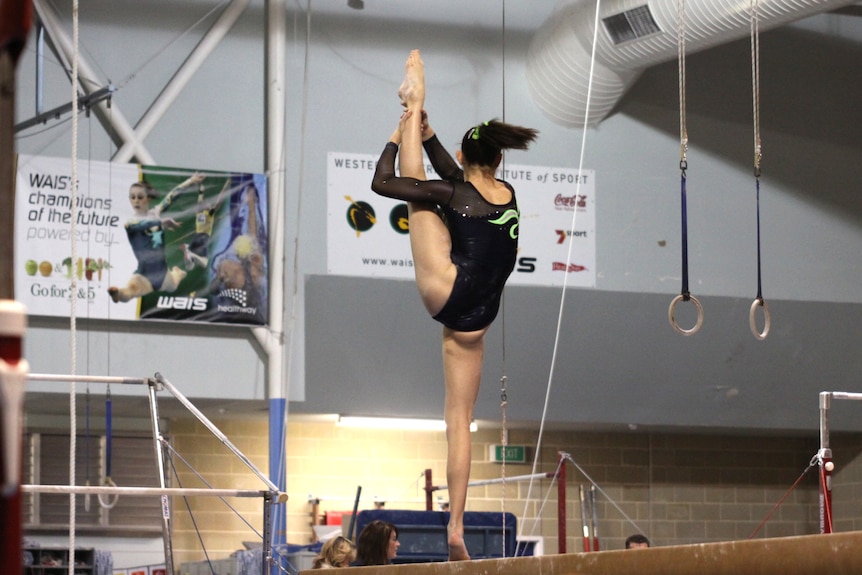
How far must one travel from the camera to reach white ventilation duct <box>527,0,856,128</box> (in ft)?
27.8

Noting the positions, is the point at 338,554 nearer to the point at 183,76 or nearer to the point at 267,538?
the point at 267,538

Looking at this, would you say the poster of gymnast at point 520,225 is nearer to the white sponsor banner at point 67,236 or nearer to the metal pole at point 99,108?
the metal pole at point 99,108

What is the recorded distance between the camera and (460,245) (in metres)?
3.79

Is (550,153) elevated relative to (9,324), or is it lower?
elevated

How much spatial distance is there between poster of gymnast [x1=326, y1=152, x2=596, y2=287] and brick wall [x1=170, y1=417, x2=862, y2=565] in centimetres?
202

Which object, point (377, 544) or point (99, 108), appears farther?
point (99, 108)

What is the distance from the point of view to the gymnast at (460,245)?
12.3 feet

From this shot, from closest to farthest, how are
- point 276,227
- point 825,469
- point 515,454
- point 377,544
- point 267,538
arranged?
point 267,538 → point 825,469 → point 377,544 → point 276,227 → point 515,454

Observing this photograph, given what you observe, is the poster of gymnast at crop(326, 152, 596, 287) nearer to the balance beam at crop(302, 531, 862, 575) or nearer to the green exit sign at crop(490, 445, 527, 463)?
the green exit sign at crop(490, 445, 527, 463)

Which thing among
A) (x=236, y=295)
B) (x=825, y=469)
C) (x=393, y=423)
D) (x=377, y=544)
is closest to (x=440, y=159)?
(x=825, y=469)

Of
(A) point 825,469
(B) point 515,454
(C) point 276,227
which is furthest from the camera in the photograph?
(B) point 515,454

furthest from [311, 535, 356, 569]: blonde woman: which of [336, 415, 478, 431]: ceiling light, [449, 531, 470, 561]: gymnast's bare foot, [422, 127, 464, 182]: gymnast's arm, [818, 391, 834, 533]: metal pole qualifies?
[336, 415, 478, 431]: ceiling light

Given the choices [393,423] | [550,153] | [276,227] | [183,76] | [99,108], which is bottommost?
[393,423]

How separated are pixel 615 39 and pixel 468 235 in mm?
5610
